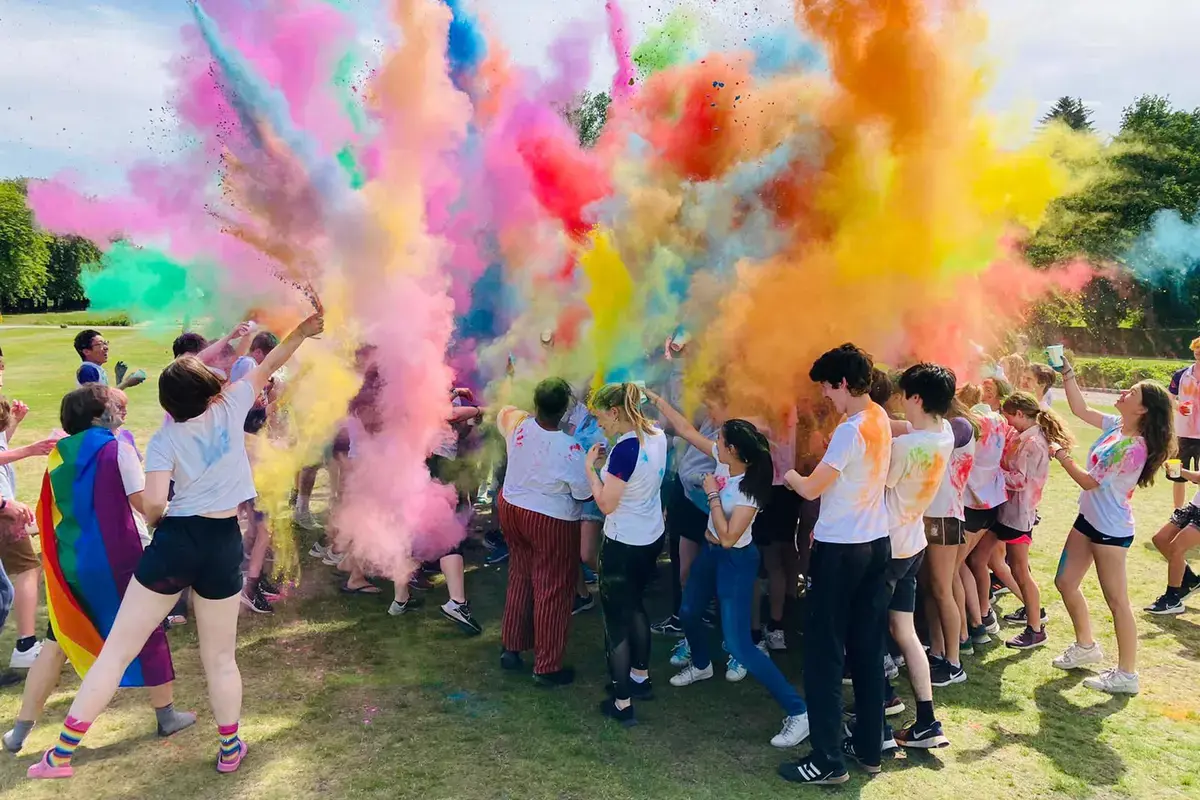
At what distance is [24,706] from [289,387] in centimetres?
263

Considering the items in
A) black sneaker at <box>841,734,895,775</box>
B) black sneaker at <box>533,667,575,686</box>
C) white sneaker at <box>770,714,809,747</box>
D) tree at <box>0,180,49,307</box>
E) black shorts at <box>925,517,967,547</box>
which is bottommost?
black sneaker at <box>841,734,895,775</box>

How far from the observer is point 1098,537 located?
468cm

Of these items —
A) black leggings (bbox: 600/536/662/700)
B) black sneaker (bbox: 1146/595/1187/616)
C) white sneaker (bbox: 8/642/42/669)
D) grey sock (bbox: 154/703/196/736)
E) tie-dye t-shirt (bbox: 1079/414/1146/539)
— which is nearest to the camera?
grey sock (bbox: 154/703/196/736)

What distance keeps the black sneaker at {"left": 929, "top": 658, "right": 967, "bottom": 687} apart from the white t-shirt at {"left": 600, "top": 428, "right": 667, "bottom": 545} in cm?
211

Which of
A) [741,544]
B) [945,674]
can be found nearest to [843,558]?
[741,544]

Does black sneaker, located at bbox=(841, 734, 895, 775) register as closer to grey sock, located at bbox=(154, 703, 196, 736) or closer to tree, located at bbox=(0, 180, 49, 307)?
grey sock, located at bbox=(154, 703, 196, 736)

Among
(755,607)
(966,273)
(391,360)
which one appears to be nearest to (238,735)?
(391,360)

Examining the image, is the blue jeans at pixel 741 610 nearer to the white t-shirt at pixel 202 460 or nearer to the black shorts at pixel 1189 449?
the white t-shirt at pixel 202 460

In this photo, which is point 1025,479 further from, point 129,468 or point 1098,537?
point 129,468

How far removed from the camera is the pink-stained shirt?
5137 mm

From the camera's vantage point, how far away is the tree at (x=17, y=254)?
36906 millimetres


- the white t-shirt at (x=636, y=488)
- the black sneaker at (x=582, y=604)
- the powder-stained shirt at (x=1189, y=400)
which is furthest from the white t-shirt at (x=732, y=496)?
the powder-stained shirt at (x=1189, y=400)

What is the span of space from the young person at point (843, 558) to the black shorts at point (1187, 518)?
3924 millimetres

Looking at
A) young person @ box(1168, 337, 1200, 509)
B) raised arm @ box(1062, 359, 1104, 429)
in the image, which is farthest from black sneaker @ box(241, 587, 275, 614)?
young person @ box(1168, 337, 1200, 509)
